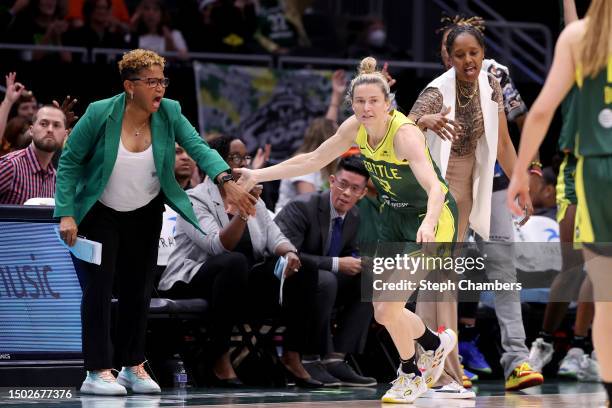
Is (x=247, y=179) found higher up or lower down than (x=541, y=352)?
higher up

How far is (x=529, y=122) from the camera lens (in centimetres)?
387

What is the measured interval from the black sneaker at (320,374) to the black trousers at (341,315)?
0.08 m

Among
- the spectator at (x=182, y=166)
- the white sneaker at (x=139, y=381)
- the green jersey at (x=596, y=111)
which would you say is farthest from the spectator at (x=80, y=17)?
the green jersey at (x=596, y=111)

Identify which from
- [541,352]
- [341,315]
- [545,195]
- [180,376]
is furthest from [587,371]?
[180,376]

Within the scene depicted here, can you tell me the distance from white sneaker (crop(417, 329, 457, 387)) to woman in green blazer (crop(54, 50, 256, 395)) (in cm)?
116

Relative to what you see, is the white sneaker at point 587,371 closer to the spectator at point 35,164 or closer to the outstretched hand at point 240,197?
the outstretched hand at point 240,197

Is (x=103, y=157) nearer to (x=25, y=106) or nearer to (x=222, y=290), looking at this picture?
(x=222, y=290)

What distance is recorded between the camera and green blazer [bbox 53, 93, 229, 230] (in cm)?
572

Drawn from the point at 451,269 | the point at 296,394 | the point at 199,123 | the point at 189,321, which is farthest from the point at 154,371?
the point at 199,123

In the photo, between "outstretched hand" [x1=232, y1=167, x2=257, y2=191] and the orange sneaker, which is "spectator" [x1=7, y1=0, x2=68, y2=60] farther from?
the orange sneaker

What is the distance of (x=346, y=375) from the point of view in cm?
691

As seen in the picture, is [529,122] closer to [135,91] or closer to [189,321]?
[135,91]

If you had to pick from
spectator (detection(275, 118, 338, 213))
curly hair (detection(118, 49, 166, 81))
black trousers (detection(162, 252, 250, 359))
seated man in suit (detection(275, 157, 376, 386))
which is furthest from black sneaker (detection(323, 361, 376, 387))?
curly hair (detection(118, 49, 166, 81))

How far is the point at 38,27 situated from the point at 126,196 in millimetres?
4607
